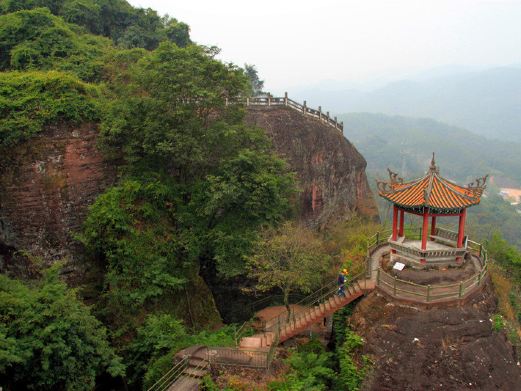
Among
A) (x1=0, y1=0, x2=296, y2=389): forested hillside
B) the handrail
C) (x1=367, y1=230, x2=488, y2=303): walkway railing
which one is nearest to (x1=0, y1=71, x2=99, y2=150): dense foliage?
(x1=0, y1=0, x2=296, y2=389): forested hillside

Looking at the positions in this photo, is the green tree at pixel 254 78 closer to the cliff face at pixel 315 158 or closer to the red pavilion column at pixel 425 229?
the cliff face at pixel 315 158

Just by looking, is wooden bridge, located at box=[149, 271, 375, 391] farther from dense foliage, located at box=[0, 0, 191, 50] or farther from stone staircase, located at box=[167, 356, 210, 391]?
dense foliage, located at box=[0, 0, 191, 50]

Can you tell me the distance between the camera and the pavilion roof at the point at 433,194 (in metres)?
15.2

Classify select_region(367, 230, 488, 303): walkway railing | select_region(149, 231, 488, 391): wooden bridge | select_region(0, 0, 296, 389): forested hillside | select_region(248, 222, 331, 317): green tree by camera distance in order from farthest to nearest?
select_region(248, 222, 331, 317): green tree
select_region(0, 0, 296, 389): forested hillside
select_region(367, 230, 488, 303): walkway railing
select_region(149, 231, 488, 391): wooden bridge

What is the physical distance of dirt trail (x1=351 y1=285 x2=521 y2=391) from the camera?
1309 centimetres

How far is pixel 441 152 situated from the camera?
513 feet

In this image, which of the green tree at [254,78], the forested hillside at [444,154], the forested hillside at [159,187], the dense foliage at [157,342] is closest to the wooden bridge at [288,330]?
the dense foliage at [157,342]

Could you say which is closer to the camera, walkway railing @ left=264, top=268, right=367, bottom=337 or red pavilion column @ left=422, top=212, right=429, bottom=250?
red pavilion column @ left=422, top=212, right=429, bottom=250

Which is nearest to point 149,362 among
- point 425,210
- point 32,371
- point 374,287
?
point 32,371

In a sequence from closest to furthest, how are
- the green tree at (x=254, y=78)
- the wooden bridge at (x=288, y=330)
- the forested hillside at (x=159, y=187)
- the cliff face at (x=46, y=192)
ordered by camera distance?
1. the wooden bridge at (x=288, y=330)
2. the forested hillside at (x=159, y=187)
3. the cliff face at (x=46, y=192)
4. the green tree at (x=254, y=78)

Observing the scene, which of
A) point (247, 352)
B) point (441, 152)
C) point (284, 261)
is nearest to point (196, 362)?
point (247, 352)

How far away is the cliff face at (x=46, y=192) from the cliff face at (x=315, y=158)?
11.6 m

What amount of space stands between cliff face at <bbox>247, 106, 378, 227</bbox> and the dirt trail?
1246 centimetres

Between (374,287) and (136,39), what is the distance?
28.6 meters
